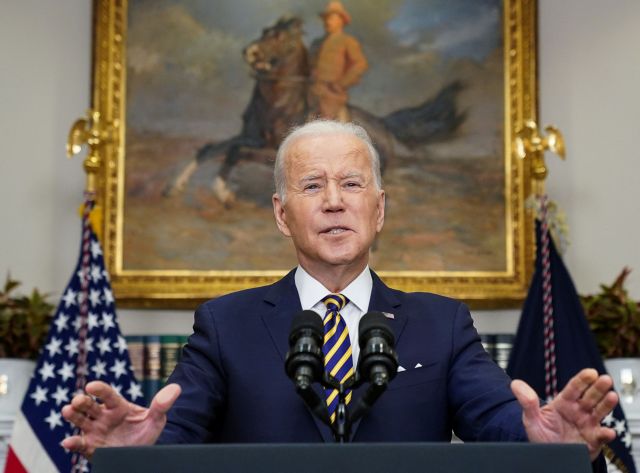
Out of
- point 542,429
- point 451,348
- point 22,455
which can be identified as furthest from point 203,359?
point 22,455

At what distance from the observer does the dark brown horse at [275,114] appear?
7.29 metres

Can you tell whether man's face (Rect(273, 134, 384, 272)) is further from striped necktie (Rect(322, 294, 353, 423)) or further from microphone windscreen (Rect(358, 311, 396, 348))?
microphone windscreen (Rect(358, 311, 396, 348))

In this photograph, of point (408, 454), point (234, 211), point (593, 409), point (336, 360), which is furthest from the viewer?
point (234, 211)

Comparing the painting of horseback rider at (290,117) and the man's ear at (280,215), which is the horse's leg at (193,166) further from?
the man's ear at (280,215)

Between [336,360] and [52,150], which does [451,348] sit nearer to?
[336,360]

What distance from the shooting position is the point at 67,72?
7.41 m

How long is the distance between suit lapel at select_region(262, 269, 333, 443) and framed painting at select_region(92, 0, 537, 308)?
386 cm

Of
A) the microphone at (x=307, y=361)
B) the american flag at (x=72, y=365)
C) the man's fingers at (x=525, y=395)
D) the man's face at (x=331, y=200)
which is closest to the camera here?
the microphone at (x=307, y=361)

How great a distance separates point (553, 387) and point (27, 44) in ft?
13.6

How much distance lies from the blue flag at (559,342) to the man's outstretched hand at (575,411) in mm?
3839

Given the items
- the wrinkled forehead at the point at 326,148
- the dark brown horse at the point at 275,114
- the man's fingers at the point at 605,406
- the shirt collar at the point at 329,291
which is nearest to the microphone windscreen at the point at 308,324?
the man's fingers at the point at 605,406

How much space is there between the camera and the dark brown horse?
7.29 m

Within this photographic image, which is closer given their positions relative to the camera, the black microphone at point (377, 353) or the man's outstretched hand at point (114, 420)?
the black microphone at point (377, 353)

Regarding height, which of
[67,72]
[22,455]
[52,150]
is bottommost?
[22,455]
